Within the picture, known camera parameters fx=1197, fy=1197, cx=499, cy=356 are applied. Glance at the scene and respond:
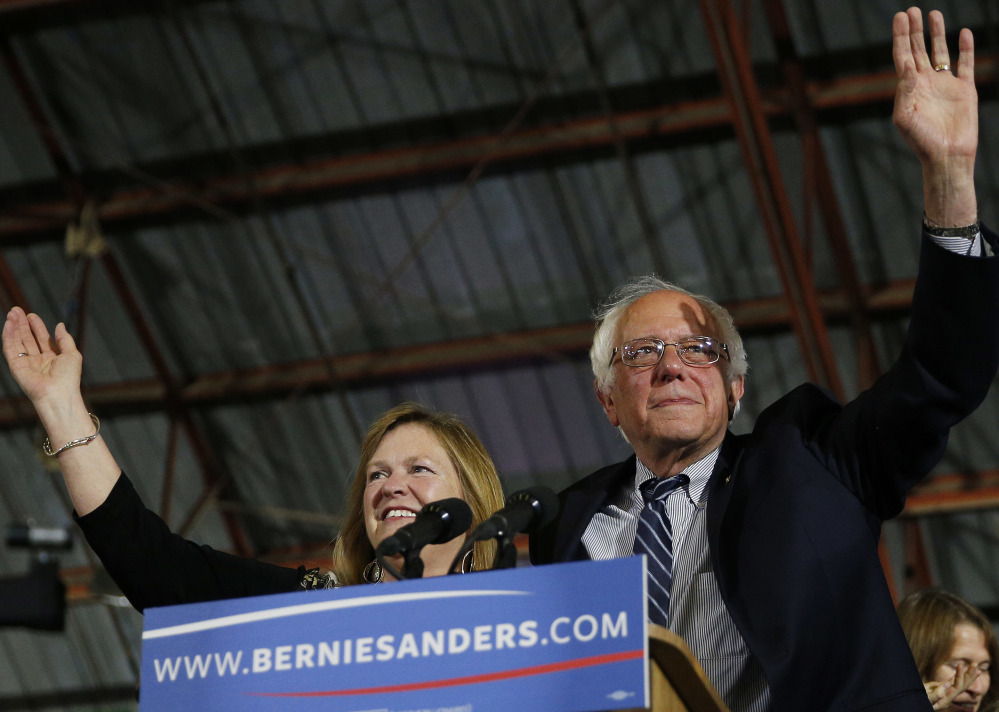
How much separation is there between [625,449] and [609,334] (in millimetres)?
6511

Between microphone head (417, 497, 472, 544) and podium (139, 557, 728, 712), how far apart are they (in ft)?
0.96

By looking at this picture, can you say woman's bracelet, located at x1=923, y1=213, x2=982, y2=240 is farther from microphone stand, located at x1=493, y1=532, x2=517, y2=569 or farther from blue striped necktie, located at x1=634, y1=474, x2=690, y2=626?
microphone stand, located at x1=493, y1=532, x2=517, y2=569

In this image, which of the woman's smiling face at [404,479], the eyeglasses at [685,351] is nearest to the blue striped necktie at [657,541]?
the eyeglasses at [685,351]

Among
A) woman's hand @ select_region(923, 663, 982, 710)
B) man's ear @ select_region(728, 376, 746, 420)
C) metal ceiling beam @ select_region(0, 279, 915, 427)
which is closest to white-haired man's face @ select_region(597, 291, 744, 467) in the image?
man's ear @ select_region(728, 376, 746, 420)

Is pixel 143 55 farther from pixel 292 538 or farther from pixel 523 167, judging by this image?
A: pixel 292 538

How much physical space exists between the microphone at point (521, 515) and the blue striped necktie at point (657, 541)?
311mm

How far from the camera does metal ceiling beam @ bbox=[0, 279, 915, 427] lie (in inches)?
322

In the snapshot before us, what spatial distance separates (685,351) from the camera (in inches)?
89.9

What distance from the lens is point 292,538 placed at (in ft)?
33.6

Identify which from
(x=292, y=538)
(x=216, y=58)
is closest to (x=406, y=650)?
(x=216, y=58)

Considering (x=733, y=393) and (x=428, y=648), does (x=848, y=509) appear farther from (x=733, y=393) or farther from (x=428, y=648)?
(x=428, y=648)

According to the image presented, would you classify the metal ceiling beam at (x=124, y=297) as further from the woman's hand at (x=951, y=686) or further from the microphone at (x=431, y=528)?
the microphone at (x=431, y=528)

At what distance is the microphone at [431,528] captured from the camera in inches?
70.9

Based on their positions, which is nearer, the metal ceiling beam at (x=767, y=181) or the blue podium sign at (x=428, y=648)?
the blue podium sign at (x=428, y=648)
